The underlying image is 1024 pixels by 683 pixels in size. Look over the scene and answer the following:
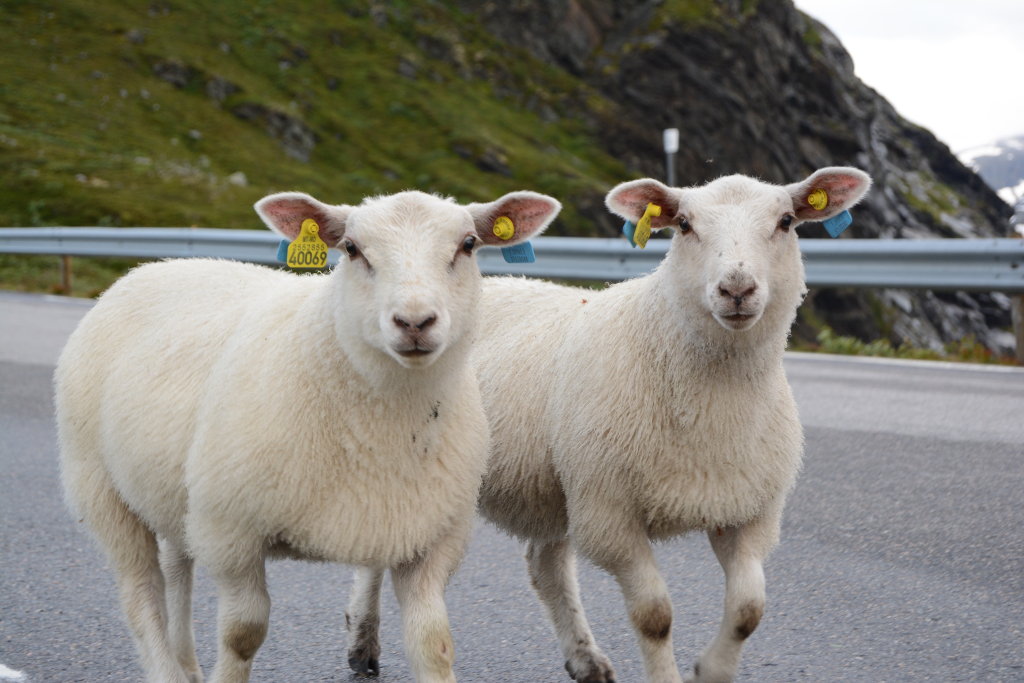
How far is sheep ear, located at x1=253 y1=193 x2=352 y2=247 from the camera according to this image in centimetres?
373

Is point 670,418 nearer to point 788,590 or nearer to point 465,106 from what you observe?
point 788,590

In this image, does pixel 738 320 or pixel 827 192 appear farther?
pixel 827 192

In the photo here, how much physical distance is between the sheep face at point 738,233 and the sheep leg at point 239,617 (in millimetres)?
1603

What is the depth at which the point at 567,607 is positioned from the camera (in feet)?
14.4

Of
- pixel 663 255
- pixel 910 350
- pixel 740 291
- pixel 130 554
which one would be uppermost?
pixel 740 291

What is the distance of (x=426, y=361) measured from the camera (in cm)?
331

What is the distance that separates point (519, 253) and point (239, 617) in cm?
146

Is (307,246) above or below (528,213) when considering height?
below

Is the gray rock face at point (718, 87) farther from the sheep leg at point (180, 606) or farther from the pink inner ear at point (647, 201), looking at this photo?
the sheep leg at point (180, 606)

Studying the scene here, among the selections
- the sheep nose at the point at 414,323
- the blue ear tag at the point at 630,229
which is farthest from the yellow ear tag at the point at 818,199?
the sheep nose at the point at 414,323

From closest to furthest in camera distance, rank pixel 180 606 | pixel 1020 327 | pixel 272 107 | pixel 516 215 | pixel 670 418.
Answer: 1. pixel 516 215
2. pixel 670 418
3. pixel 180 606
4. pixel 1020 327
5. pixel 272 107

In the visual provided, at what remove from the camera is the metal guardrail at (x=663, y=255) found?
9.50 m

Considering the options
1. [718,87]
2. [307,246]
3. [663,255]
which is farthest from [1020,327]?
[718,87]

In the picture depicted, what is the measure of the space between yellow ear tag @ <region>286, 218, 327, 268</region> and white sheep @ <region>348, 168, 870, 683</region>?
0.94 meters
